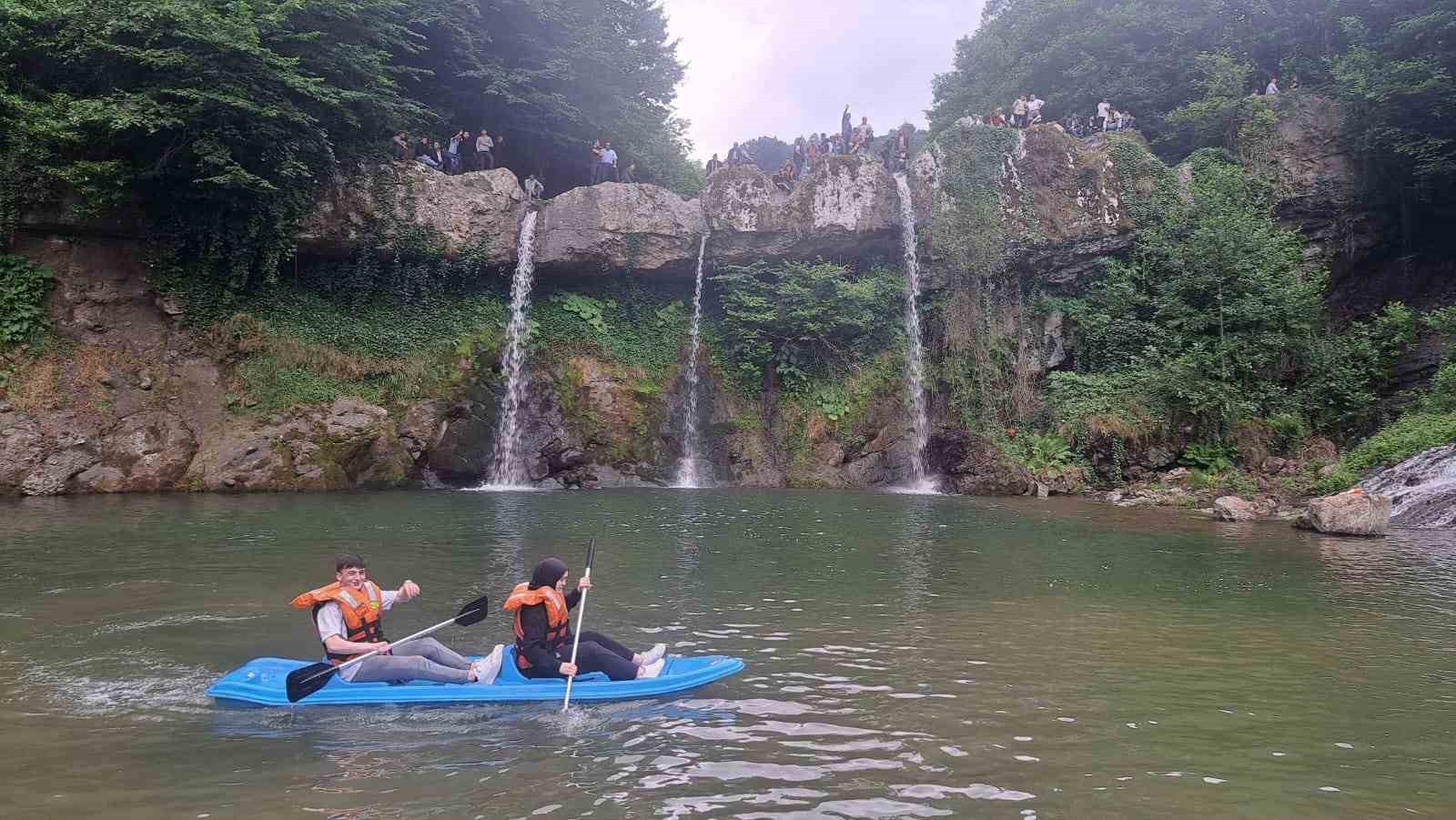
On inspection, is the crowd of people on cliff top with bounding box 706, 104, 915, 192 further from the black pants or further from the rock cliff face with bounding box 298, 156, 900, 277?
the black pants

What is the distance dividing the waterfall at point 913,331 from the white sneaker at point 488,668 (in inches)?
687

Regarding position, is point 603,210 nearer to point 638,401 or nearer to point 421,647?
point 638,401

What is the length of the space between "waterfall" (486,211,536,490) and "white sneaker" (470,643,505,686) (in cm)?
1422

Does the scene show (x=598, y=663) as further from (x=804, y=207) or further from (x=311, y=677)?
(x=804, y=207)

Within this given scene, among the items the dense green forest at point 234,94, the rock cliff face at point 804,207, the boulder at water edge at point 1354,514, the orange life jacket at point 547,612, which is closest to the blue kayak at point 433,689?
the orange life jacket at point 547,612

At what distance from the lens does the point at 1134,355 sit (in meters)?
21.2

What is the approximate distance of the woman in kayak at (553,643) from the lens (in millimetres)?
5770

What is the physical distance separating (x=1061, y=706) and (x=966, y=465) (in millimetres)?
15612

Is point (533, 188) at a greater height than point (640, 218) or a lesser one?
greater

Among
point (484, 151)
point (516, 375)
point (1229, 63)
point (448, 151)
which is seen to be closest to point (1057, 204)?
point (1229, 63)

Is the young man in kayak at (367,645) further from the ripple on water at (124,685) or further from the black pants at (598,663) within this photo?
the ripple on water at (124,685)

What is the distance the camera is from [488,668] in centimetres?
577

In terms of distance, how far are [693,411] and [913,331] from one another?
21.6 ft

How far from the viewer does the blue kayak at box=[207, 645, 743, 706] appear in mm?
5348
